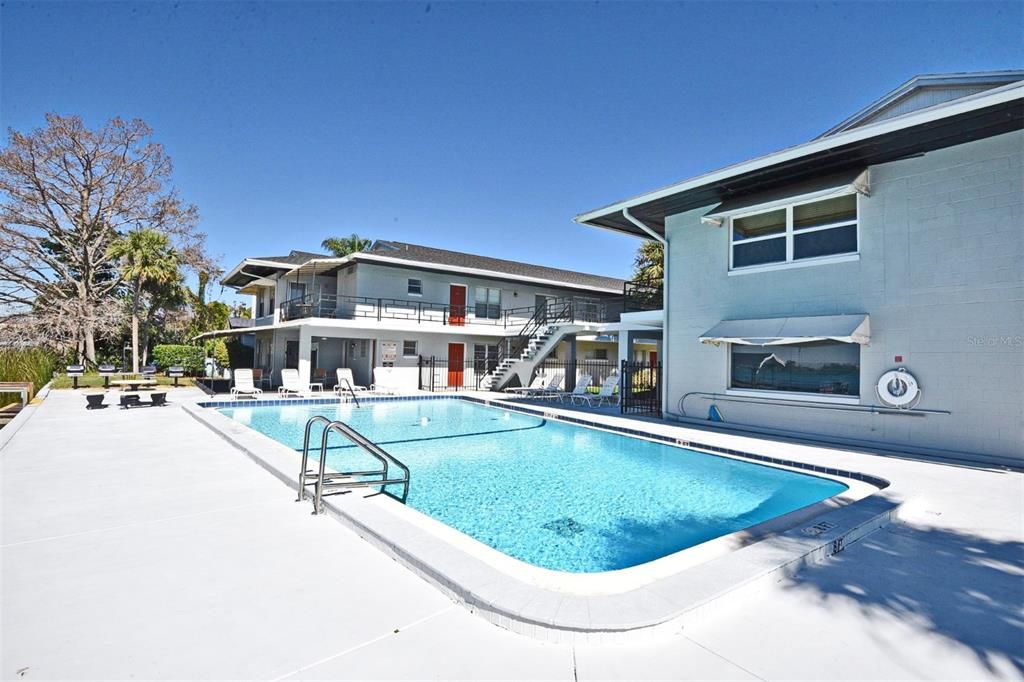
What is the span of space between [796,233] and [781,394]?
379cm

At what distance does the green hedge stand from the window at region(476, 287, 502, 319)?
57.4 feet

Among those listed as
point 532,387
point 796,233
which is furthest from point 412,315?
point 796,233

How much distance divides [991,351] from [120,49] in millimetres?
21990

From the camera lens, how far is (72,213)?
29844mm

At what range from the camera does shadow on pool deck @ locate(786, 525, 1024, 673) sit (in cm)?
338

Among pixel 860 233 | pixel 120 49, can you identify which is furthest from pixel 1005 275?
pixel 120 49

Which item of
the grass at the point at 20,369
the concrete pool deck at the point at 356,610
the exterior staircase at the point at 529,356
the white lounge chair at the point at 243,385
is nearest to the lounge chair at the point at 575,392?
the exterior staircase at the point at 529,356

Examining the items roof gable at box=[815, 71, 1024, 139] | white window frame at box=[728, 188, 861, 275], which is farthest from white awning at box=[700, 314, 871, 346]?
roof gable at box=[815, 71, 1024, 139]

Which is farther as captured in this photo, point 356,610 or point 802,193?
point 802,193

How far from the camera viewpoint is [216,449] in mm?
9219

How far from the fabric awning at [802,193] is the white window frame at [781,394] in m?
3.27

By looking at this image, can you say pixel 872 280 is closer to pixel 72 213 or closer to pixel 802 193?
pixel 802 193

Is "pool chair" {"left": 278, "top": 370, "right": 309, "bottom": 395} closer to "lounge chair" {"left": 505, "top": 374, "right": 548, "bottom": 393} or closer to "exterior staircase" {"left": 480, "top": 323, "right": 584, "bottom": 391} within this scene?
"exterior staircase" {"left": 480, "top": 323, "right": 584, "bottom": 391}

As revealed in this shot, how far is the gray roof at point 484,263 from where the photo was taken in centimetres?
2619
